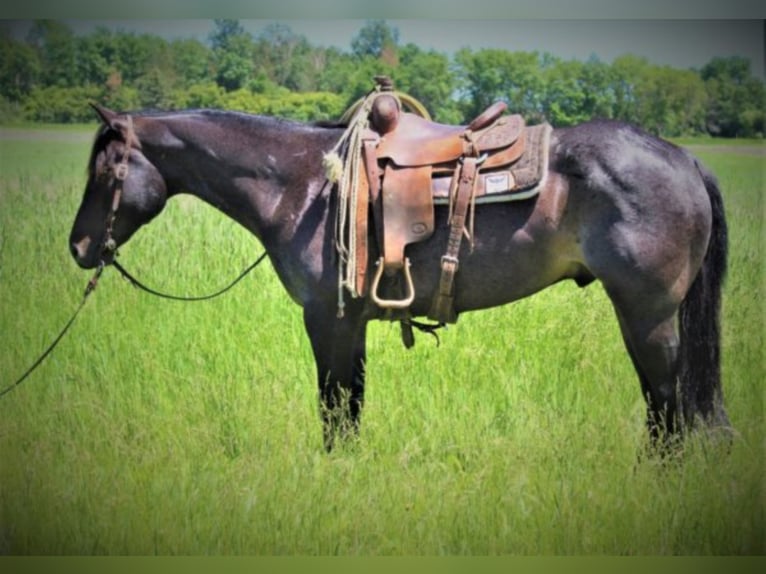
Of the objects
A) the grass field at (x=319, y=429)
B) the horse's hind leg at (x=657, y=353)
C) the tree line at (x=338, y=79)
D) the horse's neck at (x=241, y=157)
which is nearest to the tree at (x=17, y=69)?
the tree line at (x=338, y=79)

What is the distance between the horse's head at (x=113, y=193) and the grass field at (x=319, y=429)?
0.73 m

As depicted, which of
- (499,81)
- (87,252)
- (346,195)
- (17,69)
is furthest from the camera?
(499,81)

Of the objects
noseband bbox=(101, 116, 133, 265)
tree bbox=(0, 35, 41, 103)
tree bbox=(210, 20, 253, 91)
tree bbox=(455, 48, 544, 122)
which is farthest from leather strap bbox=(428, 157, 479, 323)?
tree bbox=(0, 35, 41, 103)

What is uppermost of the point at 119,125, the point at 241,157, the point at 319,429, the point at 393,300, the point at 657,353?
the point at 119,125

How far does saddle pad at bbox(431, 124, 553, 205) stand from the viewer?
3398 mm

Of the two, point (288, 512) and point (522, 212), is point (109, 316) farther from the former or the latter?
point (522, 212)

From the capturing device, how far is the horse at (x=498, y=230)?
132 inches

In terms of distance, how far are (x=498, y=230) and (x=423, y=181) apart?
338mm

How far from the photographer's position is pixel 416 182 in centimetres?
346

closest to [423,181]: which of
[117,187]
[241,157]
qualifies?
[241,157]

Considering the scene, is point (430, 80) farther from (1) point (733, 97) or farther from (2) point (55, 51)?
(2) point (55, 51)

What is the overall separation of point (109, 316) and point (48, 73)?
1.32 metres

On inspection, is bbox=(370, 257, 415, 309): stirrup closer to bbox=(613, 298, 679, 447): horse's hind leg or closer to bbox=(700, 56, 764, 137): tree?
bbox=(613, 298, 679, 447): horse's hind leg

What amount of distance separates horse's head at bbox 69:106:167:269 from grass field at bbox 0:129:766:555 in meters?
0.73
